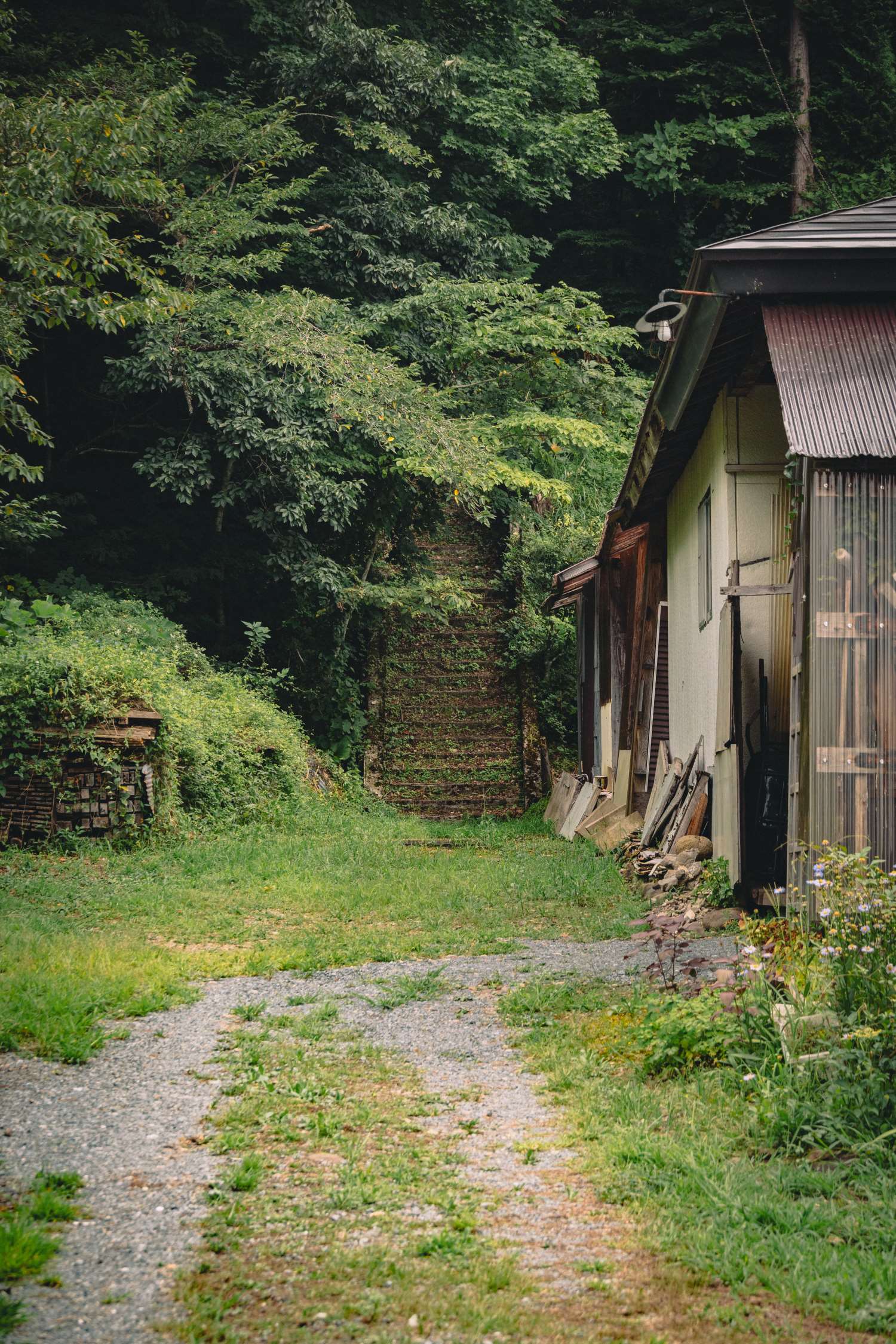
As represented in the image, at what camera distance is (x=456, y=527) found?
21375mm

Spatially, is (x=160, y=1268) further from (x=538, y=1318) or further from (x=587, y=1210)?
(x=587, y=1210)

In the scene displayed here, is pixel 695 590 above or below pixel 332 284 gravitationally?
below

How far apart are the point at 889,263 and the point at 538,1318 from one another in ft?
17.7

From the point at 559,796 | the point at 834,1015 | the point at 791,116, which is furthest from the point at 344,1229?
the point at 791,116

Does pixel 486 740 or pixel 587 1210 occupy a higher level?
pixel 486 740

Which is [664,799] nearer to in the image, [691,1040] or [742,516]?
[742,516]

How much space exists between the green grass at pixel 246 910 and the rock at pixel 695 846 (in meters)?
0.56

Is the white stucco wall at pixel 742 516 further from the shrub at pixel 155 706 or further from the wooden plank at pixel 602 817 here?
the shrub at pixel 155 706

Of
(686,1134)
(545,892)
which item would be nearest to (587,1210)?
(686,1134)

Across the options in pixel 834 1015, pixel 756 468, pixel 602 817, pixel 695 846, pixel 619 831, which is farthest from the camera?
pixel 602 817

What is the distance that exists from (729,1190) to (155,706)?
8.80 m

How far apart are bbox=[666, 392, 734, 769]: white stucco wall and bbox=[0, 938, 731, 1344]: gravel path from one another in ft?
9.63

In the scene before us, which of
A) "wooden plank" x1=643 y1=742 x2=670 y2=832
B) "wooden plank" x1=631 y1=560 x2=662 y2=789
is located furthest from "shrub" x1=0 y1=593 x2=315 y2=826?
"wooden plank" x1=643 y1=742 x2=670 y2=832

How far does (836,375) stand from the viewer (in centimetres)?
586
